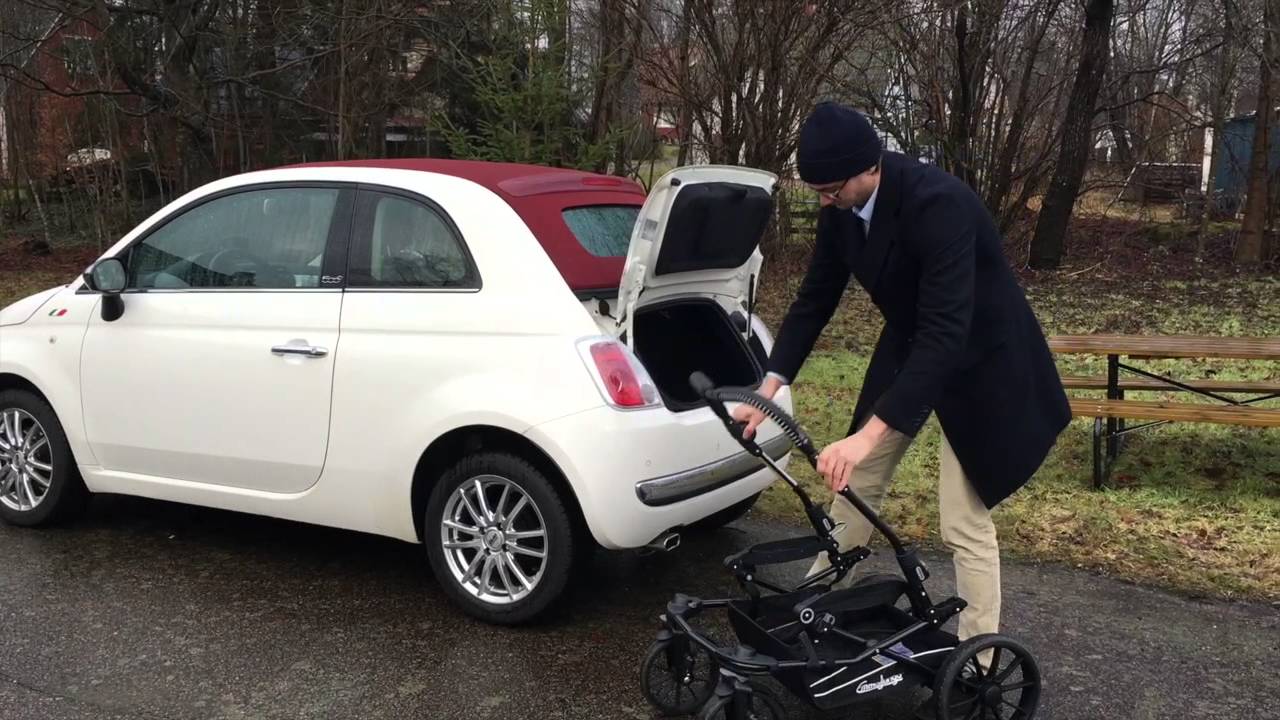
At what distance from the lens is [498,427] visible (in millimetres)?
3840

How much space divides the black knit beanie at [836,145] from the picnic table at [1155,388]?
9.75 feet

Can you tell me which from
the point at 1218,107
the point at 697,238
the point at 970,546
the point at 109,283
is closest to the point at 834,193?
the point at 697,238

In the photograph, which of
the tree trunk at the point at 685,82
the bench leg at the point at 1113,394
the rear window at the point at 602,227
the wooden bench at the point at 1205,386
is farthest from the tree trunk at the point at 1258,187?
the rear window at the point at 602,227

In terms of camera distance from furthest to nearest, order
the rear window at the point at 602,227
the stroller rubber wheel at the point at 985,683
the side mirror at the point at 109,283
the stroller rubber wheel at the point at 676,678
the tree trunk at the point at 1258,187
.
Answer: the tree trunk at the point at 1258,187
the side mirror at the point at 109,283
the rear window at the point at 602,227
the stroller rubber wheel at the point at 676,678
the stroller rubber wheel at the point at 985,683

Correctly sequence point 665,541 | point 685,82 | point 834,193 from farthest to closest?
point 685,82 → point 665,541 → point 834,193

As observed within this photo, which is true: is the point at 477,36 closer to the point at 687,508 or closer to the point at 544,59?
the point at 544,59

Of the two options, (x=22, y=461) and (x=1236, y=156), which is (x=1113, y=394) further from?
(x=1236, y=156)

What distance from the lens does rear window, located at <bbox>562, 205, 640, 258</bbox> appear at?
418 cm

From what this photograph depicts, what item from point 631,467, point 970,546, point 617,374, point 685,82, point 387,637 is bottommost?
point 387,637

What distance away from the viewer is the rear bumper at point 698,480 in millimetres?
3792

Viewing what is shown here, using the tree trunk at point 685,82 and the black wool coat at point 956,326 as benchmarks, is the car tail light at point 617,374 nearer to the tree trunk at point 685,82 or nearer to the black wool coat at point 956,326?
the black wool coat at point 956,326

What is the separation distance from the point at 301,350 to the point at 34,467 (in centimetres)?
183

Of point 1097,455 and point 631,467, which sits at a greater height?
point 631,467

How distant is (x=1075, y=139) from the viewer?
1434 cm
